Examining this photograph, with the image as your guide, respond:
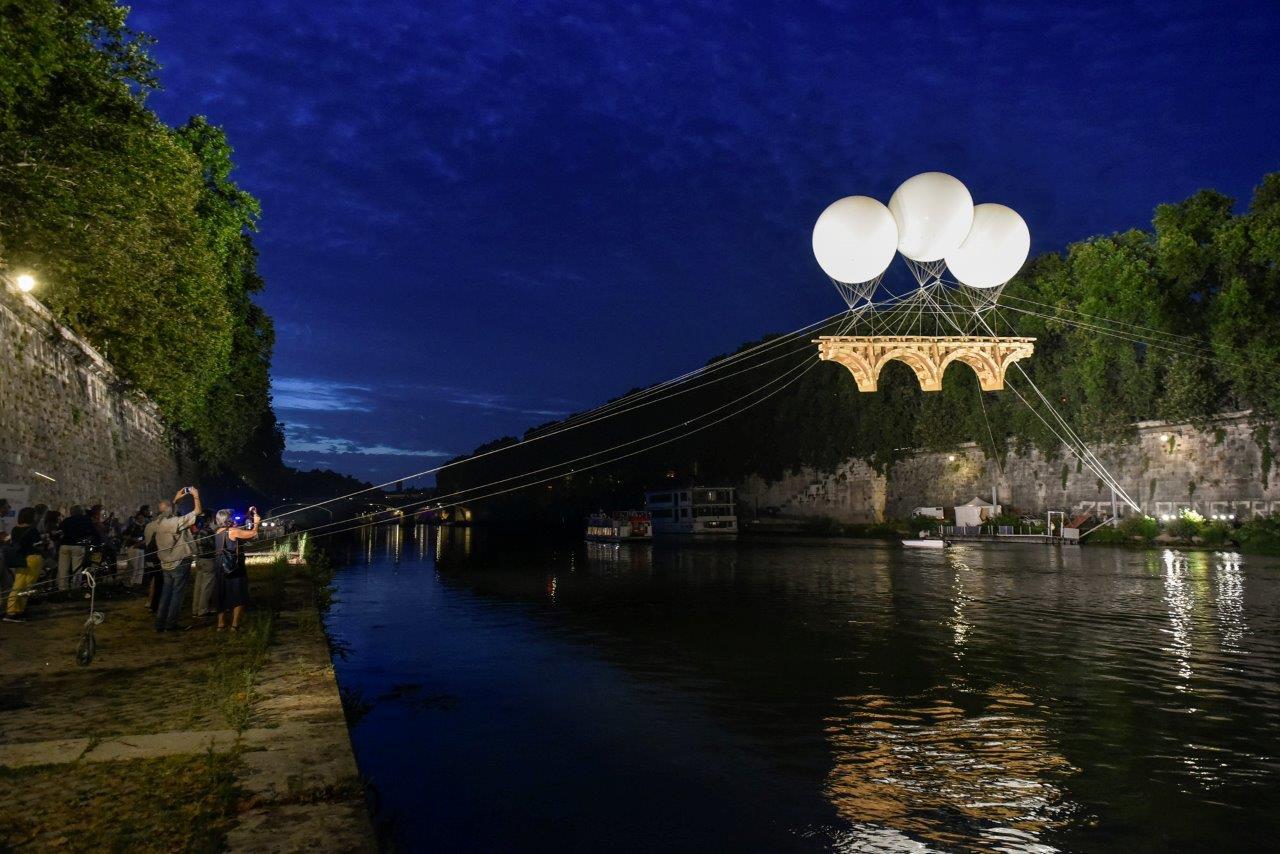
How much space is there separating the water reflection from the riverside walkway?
12.7 ft

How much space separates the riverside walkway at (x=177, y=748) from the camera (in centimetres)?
473

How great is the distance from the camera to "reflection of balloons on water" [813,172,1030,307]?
16.6 m

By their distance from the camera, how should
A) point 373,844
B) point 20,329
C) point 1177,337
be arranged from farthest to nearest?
point 1177,337, point 20,329, point 373,844

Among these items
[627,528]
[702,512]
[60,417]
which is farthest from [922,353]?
[702,512]

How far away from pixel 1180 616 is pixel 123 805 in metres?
19.0

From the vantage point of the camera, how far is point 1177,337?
39469 millimetres

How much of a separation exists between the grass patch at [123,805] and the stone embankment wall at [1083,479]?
4512cm

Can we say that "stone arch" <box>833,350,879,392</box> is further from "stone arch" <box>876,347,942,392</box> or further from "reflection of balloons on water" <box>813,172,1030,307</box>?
"reflection of balloons on water" <box>813,172,1030,307</box>

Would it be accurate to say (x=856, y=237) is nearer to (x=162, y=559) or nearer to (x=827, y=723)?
(x=827, y=723)

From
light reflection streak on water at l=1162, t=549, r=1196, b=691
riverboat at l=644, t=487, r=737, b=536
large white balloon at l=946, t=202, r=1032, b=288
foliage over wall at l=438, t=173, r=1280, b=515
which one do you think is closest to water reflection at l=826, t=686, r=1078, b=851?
light reflection streak on water at l=1162, t=549, r=1196, b=691

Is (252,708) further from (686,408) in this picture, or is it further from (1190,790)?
(686,408)

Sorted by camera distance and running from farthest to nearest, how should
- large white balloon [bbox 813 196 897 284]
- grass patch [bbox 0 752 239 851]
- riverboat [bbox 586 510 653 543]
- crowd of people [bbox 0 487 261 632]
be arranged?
1. riverboat [bbox 586 510 653 543]
2. large white balloon [bbox 813 196 897 284]
3. crowd of people [bbox 0 487 261 632]
4. grass patch [bbox 0 752 239 851]

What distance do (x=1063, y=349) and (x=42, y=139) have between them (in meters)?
49.2

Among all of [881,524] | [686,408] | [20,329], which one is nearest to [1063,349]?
[881,524]
